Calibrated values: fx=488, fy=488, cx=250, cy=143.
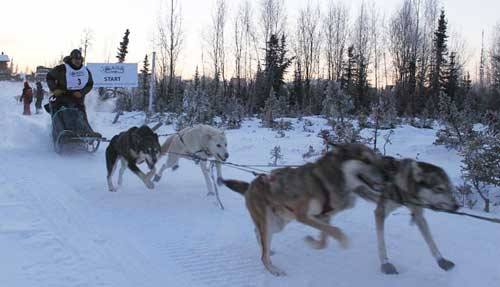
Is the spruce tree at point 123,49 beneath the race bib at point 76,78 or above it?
above

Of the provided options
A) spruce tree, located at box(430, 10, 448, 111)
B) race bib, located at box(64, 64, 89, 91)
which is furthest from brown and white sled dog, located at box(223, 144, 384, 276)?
spruce tree, located at box(430, 10, 448, 111)

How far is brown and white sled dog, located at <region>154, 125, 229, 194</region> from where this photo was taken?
644cm

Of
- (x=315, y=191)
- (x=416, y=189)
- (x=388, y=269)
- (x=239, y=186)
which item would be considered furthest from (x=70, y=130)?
(x=416, y=189)

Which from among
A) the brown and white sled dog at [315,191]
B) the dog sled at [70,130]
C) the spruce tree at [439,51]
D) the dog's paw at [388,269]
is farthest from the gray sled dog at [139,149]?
the spruce tree at [439,51]

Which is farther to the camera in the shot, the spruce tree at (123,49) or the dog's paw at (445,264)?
the spruce tree at (123,49)

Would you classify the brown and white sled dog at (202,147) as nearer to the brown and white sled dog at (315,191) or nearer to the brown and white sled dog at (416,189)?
the brown and white sled dog at (315,191)

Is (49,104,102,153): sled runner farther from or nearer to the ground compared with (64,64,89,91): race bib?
nearer to the ground

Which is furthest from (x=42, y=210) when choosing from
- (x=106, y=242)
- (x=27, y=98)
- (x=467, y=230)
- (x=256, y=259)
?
(x=27, y=98)

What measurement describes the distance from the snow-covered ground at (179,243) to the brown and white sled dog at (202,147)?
1.24ft

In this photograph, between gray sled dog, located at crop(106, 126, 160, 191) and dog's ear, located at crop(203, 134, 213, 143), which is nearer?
gray sled dog, located at crop(106, 126, 160, 191)

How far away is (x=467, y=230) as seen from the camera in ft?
15.8

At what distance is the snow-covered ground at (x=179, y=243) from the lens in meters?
3.59

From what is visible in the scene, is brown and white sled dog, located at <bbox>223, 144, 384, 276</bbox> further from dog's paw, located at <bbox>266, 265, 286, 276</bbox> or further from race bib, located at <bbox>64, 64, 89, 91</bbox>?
race bib, located at <bbox>64, 64, 89, 91</bbox>

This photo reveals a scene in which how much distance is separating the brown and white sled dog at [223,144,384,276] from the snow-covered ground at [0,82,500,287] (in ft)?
1.35
